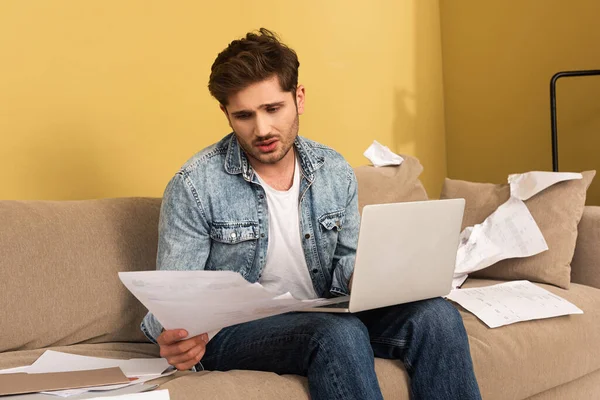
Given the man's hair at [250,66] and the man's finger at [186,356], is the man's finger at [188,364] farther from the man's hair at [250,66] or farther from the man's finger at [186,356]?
the man's hair at [250,66]

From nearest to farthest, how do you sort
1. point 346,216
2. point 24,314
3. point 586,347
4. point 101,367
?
1. point 101,367
2. point 24,314
3. point 346,216
4. point 586,347

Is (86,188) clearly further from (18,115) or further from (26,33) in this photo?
(26,33)

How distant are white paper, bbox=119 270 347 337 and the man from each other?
67 mm

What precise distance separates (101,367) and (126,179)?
0.89 meters

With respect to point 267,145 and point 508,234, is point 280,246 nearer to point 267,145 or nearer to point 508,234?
point 267,145

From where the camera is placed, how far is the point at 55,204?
190cm

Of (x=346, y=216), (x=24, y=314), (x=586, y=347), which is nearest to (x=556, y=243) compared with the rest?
(x=586, y=347)

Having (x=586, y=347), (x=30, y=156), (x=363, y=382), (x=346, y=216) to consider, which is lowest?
(x=586, y=347)

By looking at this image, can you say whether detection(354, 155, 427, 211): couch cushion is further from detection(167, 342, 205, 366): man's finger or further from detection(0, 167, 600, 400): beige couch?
detection(167, 342, 205, 366): man's finger

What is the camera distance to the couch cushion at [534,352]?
1.87 m

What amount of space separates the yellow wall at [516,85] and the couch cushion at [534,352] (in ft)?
4.24

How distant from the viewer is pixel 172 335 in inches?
57.9

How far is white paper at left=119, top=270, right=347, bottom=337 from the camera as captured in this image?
4.25 feet

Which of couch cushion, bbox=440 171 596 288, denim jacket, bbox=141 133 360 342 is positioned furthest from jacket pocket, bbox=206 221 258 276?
couch cushion, bbox=440 171 596 288
